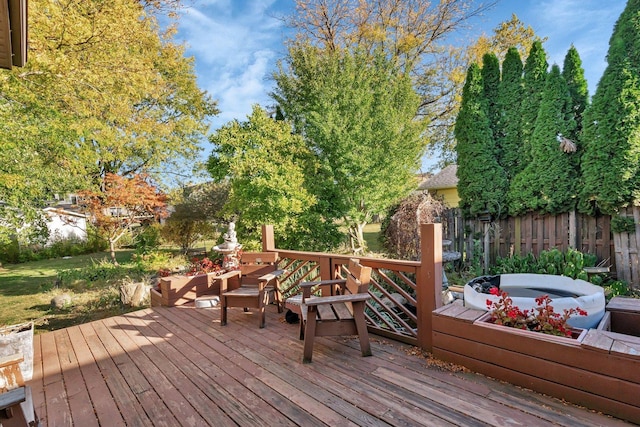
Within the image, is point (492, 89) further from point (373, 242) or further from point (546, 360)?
point (373, 242)

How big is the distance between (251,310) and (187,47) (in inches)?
410

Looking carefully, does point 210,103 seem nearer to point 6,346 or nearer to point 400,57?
point 400,57

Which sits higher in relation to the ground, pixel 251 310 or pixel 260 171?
pixel 260 171

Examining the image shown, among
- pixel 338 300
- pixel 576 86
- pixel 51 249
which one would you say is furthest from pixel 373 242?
pixel 51 249

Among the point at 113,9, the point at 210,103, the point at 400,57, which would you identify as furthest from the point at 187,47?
the point at 400,57

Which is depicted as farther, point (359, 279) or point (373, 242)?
point (373, 242)

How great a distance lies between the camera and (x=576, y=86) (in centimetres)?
570

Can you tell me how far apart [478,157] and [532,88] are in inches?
63.5

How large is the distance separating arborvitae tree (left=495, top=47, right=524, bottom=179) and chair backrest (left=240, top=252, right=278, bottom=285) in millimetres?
5545

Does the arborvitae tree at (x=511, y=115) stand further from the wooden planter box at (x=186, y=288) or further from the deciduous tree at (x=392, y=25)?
the wooden planter box at (x=186, y=288)

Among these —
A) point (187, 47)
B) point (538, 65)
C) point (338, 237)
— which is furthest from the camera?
point (187, 47)

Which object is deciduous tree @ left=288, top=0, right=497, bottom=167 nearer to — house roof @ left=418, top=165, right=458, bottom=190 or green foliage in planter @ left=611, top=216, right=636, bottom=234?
house roof @ left=418, top=165, right=458, bottom=190

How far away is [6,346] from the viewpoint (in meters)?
2.69

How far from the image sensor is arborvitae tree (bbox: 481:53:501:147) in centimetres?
677
